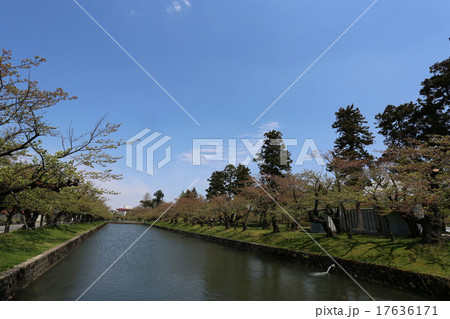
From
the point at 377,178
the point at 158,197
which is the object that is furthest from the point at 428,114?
the point at 158,197

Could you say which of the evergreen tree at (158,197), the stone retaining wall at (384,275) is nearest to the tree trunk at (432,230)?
the stone retaining wall at (384,275)

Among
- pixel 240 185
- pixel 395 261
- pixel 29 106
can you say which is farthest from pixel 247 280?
pixel 240 185

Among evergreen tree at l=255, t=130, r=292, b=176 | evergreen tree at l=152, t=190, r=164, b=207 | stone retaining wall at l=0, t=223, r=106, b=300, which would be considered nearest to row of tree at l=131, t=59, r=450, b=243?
evergreen tree at l=255, t=130, r=292, b=176

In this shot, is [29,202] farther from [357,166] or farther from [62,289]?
[357,166]

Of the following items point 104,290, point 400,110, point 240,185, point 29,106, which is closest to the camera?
point 29,106

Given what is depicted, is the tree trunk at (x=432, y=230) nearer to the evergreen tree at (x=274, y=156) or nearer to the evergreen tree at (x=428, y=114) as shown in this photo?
the evergreen tree at (x=428, y=114)

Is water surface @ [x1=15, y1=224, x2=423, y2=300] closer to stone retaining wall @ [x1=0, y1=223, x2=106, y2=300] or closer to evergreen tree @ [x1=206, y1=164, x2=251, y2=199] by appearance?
stone retaining wall @ [x1=0, y1=223, x2=106, y2=300]

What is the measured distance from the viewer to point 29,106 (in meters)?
9.38

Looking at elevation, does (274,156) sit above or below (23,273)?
above

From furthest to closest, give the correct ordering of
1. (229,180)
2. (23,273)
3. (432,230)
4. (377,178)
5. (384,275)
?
1. (229,180)
2. (377,178)
3. (432,230)
4. (384,275)
5. (23,273)

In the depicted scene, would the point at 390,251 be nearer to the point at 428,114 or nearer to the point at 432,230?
the point at 432,230

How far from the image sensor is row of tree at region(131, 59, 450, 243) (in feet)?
35.7

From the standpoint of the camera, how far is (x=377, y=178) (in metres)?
16.7
